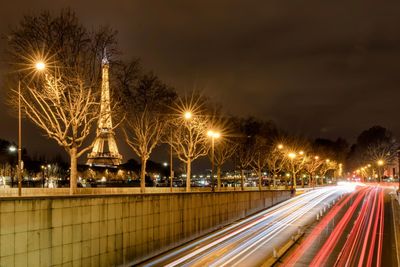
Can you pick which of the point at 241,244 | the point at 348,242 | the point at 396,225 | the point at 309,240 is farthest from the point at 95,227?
the point at 396,225

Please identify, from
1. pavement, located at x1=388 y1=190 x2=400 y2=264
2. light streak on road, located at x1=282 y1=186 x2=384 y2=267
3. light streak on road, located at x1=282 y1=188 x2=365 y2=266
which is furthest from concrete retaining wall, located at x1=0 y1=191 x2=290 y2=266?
pavement, located at x1=388 y1=190 x2=400 y2=264

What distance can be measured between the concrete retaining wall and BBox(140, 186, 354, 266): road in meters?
1.23

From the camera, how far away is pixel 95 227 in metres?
22.1

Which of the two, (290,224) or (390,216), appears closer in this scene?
(290,224)

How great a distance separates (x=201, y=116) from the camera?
63375 millimetres

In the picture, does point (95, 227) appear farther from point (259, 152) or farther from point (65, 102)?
point (259, 152)

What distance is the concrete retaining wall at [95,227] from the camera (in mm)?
17516

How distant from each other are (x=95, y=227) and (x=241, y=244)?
13183 mm

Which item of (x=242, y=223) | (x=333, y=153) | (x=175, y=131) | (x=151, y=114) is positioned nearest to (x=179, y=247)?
(x=242, y=223)

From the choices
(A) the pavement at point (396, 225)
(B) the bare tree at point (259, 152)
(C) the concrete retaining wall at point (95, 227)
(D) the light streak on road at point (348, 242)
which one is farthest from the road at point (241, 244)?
(B) the bare tree at point (259, 152)

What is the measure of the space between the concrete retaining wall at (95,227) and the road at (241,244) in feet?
4.05

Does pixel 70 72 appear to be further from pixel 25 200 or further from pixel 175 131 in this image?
pixel 175 131

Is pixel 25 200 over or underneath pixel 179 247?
over

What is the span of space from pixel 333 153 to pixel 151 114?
13819cm
